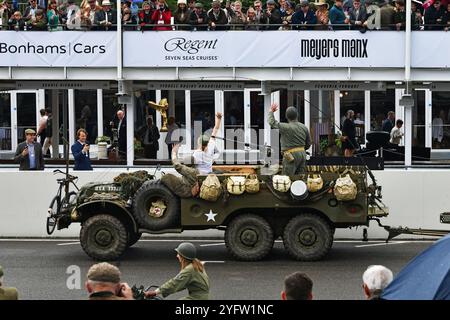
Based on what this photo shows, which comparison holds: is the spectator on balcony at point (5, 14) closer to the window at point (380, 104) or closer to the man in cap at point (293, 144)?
the man in cap at point (293, 144)

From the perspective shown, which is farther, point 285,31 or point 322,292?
point 285,31

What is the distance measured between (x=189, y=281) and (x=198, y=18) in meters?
15.5

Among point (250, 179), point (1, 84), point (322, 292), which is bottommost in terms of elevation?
point (322, 292)

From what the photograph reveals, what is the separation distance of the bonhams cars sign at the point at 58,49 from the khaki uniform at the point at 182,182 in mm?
9043

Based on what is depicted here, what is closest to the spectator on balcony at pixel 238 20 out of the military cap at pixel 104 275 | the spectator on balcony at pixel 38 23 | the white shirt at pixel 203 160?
the spectator on balcony at pixel 38 23

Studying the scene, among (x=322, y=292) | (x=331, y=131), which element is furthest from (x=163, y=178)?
(x=331, y=131)

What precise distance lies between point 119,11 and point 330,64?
5153 mm

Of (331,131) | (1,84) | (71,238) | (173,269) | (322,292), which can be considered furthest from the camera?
(331,131)

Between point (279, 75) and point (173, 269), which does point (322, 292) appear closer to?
point (173, 269)

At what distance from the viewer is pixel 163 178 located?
16.0 meters

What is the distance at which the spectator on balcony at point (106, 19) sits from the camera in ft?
80.3

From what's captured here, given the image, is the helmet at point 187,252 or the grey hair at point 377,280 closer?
the grey hair at point 377,280

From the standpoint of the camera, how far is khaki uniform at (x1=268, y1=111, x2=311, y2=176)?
638 inches

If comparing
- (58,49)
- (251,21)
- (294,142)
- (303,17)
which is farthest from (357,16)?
(294,142)
